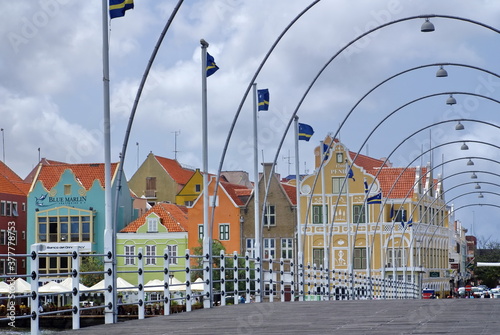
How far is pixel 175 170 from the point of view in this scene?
122m

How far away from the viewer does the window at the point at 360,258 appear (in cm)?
8825

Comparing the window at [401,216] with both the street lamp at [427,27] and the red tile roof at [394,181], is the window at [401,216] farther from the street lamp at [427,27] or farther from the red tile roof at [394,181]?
the street lamp at [427,27]

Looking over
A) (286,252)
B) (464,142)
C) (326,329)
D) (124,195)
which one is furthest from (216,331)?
(124,195)

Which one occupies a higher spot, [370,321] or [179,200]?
[179,200]

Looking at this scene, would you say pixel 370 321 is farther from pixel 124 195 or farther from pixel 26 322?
pixel 124 195

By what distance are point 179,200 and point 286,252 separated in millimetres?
27040

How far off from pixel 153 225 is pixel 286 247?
12340 mm

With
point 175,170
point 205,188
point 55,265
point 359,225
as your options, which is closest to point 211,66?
point 205,188

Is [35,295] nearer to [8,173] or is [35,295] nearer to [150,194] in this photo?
[8,173]

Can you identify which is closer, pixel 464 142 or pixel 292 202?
pixel 464 142

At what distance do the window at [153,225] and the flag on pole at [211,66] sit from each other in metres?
61.1

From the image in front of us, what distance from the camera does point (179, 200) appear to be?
115000 mm

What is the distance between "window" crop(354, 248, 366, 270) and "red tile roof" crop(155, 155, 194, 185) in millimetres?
34498

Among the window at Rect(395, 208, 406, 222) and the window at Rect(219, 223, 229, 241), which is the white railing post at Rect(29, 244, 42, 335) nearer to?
the window at Rect(395, 208, 406, 222)
